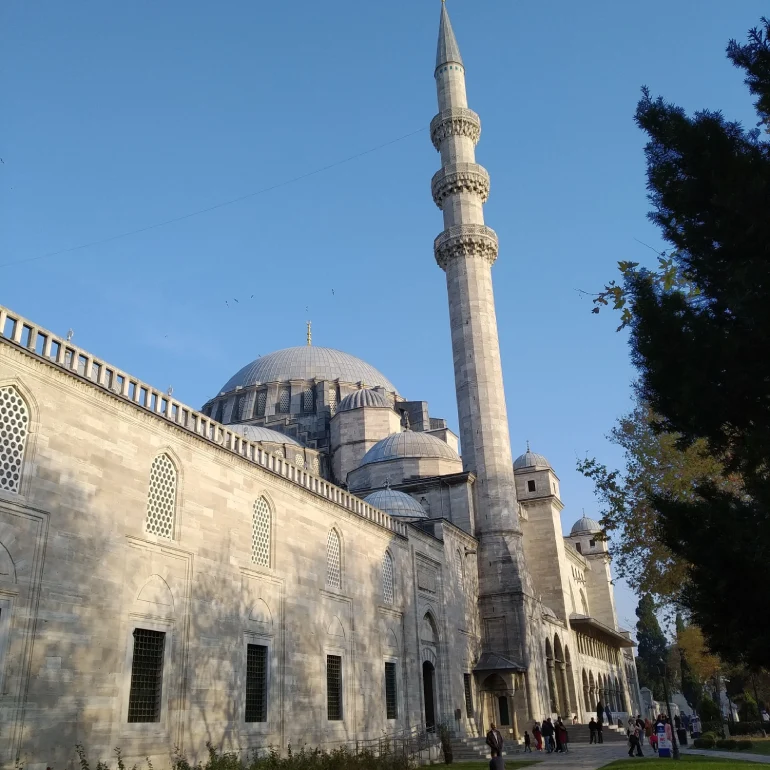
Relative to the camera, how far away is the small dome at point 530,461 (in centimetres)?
3831

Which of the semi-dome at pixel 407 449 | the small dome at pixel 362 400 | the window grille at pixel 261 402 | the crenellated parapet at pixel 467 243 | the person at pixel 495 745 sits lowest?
the person at pixel 495 745

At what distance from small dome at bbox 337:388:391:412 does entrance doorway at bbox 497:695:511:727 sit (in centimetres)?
1617

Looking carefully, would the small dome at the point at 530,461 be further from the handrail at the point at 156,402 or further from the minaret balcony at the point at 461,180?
the handrail at the point at 156,402

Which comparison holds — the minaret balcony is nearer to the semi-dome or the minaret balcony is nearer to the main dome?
the semi-dome

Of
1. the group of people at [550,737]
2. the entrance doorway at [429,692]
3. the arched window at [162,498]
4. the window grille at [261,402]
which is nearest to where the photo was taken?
the arched window at [162,498]

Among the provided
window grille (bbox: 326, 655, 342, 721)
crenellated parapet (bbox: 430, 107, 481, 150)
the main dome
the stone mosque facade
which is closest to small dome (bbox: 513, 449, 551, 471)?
the stone mosque facade

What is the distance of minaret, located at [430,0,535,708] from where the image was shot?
27989 mm

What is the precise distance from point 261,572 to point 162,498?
3.16m

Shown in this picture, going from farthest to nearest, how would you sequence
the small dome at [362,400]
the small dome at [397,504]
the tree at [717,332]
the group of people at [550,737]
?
the small dome at [362,400] → the small dome at [397,504] → the group of people at [550,737] → the tree at [717,332]

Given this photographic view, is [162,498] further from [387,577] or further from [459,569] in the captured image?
[459,569]

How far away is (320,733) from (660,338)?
13.6m

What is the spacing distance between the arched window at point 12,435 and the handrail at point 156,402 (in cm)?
73

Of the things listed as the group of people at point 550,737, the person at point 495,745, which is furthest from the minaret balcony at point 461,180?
the person at point 495,745

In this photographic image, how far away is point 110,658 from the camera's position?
1177 centimetres
